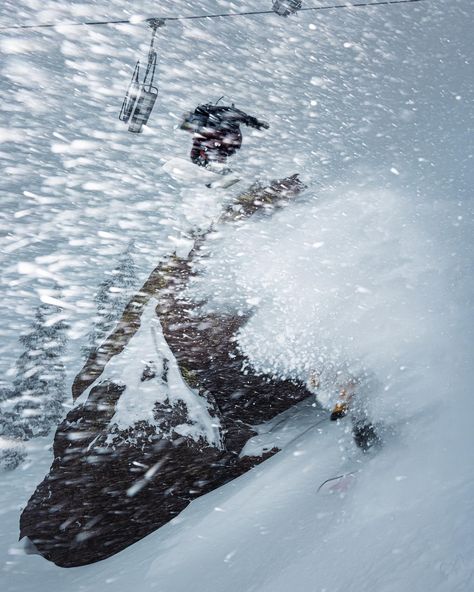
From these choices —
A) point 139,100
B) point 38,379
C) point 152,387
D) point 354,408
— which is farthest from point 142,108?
point 38,379

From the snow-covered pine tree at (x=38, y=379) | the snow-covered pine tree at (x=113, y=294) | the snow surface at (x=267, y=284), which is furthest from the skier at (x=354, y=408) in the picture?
the snow-covered pine tree at (x=38, y=379)

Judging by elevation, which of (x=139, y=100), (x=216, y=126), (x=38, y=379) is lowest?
(x=38, y=379)

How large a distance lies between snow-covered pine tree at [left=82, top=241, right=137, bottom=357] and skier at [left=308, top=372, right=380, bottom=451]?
2621mm

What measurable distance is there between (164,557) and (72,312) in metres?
3.52

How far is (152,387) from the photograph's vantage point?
3.74 metres

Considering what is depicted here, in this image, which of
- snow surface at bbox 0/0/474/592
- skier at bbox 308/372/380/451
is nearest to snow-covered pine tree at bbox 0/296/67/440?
snow surface at bbox 0/0/474/592

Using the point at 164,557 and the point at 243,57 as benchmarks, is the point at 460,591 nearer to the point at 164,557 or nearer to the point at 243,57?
the point at 164,557

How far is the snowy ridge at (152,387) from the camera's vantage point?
11.4ft

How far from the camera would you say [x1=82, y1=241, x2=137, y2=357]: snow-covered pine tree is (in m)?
4.85

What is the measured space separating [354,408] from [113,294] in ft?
11.0

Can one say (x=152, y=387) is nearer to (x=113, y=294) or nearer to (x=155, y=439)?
(x=155, y=439)

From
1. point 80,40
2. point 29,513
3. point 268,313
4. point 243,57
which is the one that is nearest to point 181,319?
point 268,313

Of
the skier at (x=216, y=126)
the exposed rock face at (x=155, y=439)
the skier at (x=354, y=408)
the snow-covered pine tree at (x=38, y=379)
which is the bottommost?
the snow-covered pine tree at (x=38, y=379)

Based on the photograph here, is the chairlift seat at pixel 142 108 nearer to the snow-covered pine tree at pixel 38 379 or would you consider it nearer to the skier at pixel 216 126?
the skier at pixel 216 126
